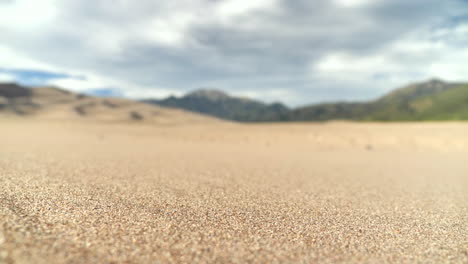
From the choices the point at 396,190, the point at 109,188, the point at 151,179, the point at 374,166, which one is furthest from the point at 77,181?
the point at 374,166

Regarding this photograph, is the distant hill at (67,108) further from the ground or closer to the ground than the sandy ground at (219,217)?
further from the ground

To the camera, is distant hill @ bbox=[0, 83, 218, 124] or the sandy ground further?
distant hill @ bbox=[0, 83, 218, 124]

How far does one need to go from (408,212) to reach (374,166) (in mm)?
7470

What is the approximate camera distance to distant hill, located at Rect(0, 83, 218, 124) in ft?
125

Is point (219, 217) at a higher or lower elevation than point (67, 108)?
lower

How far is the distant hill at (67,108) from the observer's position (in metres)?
38.2

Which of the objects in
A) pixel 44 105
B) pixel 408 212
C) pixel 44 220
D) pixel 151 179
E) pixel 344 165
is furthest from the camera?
pixel 44 105

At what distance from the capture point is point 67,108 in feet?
140

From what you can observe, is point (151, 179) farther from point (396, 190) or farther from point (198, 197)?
point (396, 190)

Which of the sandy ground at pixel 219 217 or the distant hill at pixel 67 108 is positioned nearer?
the sandy ground at pixel 219 217

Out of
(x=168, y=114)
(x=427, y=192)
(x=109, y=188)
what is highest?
(x=168, y=114)

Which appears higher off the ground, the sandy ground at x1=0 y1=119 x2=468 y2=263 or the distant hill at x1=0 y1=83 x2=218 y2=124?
the distant hill at x1=0 y1=83 x2=218 y2=124

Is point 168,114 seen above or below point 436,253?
above

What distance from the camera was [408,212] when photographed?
5559mm
